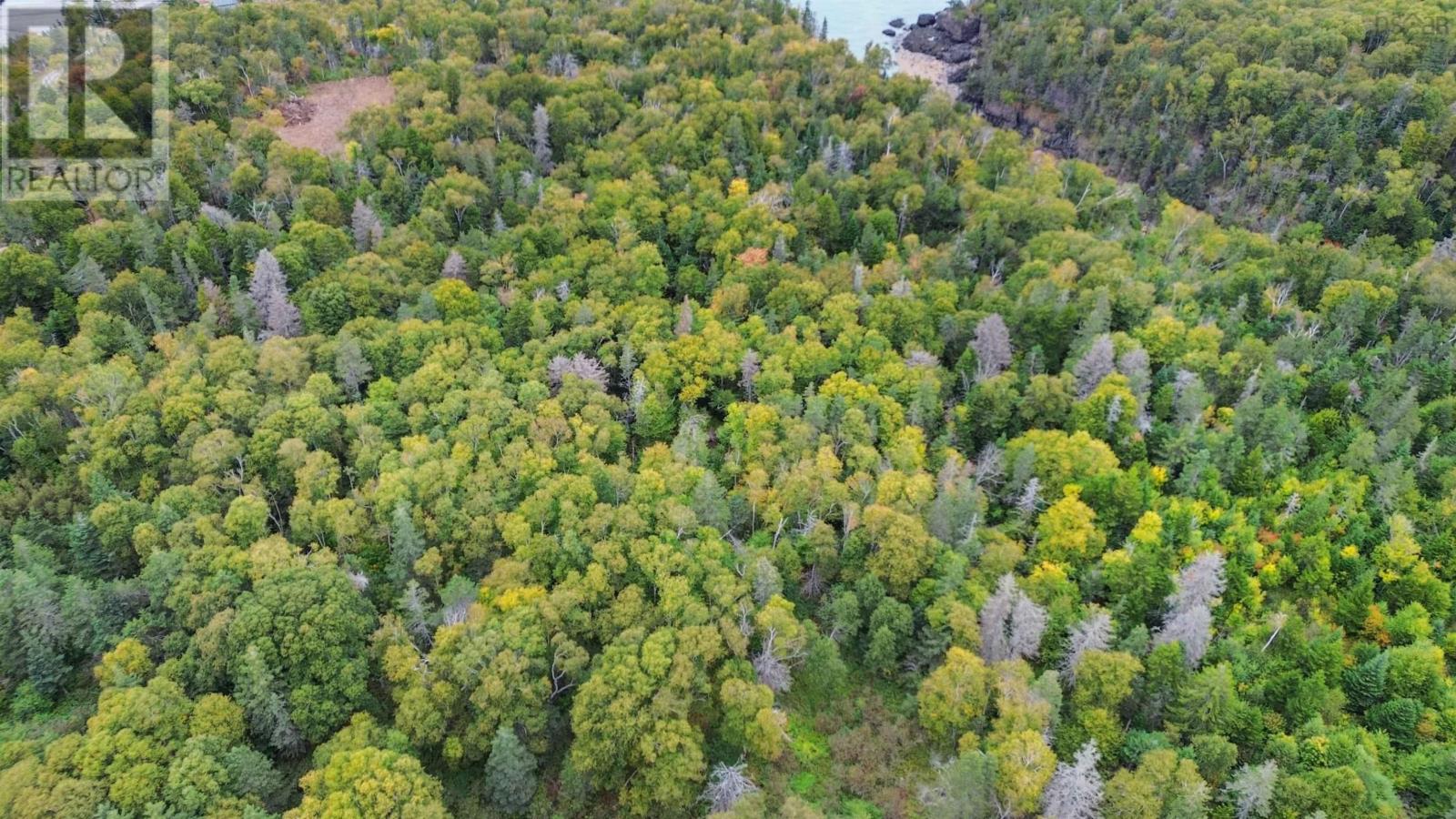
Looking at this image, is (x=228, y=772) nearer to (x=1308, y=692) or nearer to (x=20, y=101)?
(x=1308, y=692)

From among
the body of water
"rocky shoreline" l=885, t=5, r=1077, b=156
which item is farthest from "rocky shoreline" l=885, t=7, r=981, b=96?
the body of water

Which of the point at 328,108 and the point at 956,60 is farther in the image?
the point at 956,60

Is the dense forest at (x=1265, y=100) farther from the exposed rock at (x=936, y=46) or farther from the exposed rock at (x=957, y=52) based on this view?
the exposed rock at (x=936, y=46)

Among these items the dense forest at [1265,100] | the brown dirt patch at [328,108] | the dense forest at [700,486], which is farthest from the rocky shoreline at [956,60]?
the brown dirt patch at [328,108]

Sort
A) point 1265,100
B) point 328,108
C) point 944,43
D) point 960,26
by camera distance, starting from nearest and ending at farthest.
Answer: point 328,108
point 1265,100
point 960,26
point 944,43

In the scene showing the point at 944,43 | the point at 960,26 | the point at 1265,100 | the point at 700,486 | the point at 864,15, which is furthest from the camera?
the point at 864,15

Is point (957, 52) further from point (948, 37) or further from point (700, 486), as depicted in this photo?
point (700, 486)

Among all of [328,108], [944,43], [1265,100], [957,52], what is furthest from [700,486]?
[944,43]

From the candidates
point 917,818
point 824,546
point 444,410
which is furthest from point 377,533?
point 917,818
